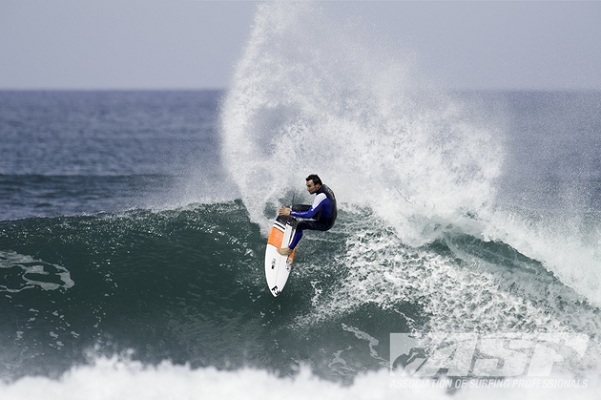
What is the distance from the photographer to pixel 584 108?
47719 millimetres

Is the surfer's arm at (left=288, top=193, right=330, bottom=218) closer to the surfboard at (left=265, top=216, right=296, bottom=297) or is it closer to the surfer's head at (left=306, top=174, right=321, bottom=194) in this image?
the surfer's head at (left=306, top=174, right=321, bottom=194)

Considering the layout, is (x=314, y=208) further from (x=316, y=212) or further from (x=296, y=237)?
(x=296, y=237)

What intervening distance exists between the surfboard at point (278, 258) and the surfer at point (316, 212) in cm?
13

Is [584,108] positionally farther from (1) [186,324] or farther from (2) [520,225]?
(1) [186,324]

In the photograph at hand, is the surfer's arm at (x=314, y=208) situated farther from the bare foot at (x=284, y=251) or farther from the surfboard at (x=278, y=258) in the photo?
the bare foot at (x=284, y=251)

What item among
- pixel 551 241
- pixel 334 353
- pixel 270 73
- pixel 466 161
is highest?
Result: pixel 270 73

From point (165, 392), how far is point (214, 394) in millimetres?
629

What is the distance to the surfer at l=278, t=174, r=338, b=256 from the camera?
10.5 m

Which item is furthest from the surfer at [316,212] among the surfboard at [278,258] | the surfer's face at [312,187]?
the surfboard at [278,258]

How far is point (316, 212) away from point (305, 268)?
1203 mm

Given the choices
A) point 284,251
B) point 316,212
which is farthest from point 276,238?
point 316,212

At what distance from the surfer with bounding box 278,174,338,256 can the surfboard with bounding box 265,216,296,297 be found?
130 mm

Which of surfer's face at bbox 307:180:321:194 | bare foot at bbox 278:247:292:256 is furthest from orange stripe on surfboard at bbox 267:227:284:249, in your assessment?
surfer's face at bbox 307:180:321:194

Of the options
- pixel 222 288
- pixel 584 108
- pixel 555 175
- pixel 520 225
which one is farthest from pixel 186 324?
pixel 584 108
